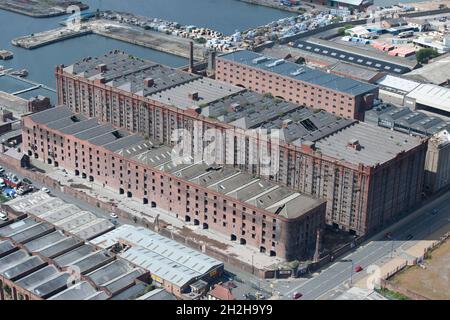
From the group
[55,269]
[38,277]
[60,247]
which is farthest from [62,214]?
[38,277]

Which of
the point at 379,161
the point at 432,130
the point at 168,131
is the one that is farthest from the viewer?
the point at 432,130

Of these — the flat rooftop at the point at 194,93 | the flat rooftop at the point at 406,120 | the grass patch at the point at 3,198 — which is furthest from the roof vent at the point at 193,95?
the flat rooftop at the point at 406,120

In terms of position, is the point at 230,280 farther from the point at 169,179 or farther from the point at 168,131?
the point at 168,131

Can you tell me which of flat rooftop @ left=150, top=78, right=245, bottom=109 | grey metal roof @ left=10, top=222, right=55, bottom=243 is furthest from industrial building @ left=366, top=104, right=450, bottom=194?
grey metal roof @ left=10, top=222, right=55, bottom=243

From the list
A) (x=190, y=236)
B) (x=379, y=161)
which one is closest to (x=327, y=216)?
(x=379, y=161)

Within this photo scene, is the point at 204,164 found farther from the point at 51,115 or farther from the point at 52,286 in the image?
the point at 52,286

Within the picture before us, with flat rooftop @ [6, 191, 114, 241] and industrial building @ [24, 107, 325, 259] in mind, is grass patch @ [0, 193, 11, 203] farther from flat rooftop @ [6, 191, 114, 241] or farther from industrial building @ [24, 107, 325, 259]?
industrial building @ [24, 107, 325, 259]
